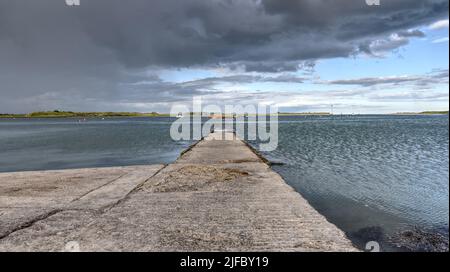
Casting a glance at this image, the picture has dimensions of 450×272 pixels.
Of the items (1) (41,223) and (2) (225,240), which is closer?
(2) (225,240)

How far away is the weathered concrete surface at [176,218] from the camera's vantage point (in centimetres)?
741

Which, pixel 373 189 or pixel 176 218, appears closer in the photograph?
pixel 176 218

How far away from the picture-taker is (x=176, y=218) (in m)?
9.34

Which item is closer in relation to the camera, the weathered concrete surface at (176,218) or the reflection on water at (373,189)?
the weathered concrete surface at (176,218)

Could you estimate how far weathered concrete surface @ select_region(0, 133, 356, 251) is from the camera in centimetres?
741

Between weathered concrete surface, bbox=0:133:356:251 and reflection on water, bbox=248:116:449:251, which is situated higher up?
weathered concrete surface, bbox=0:133:356:251

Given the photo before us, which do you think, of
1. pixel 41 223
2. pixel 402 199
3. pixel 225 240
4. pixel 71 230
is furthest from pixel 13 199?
pixel 402 199

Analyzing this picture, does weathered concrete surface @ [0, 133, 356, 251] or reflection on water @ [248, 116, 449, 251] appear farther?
reflection on water @ [248, 116, 449, 251]

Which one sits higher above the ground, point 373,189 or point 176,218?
point 176,218

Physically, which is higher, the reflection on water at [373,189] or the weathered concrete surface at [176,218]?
the weathered concrete surface at [176,218]

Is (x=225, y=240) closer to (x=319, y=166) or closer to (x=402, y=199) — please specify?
(x=402, y=199)
